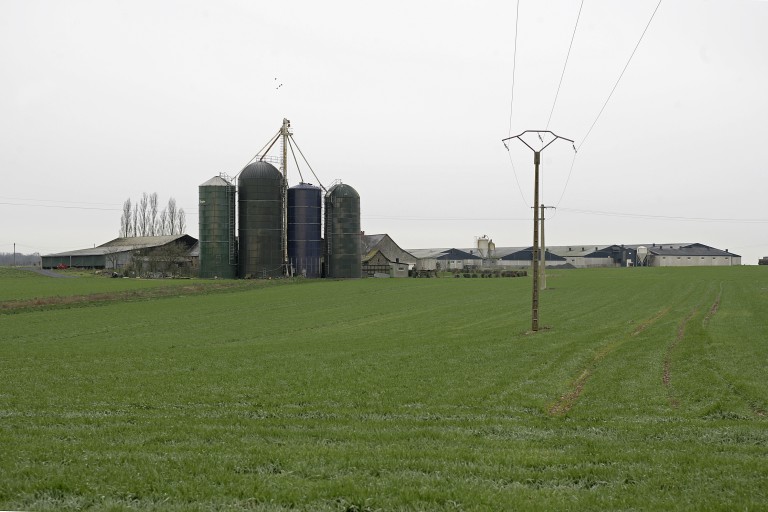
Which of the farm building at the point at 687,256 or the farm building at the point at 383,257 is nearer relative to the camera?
the farm building at the point at 383,257

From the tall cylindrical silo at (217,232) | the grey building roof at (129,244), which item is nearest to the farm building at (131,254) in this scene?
the grey building roof at (129,244)

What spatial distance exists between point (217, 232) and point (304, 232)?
11009mm

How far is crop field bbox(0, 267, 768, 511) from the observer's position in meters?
8.45

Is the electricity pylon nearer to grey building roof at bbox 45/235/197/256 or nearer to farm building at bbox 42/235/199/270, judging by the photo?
farm building at bbox 42/235/199/270

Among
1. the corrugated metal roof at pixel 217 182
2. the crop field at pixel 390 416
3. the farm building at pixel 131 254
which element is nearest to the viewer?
the crop field at pixel 390 416

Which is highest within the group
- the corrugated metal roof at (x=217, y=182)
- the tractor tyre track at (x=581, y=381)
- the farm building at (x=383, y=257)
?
the corrugated metal roof at (x=217, y=182)

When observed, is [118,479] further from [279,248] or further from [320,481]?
[279,248]

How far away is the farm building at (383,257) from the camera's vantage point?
115 meters

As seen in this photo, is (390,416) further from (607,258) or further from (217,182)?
(607,258)

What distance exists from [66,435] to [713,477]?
9794 mm

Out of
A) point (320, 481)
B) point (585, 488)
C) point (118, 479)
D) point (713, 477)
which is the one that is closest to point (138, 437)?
point (118, 479)

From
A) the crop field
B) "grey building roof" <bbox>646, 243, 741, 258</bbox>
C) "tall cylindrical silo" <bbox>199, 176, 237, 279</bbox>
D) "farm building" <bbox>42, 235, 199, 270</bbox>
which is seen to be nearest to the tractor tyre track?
the crop field

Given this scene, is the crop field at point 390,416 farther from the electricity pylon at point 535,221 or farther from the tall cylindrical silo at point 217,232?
the tall cylindrical silo at point 217,232

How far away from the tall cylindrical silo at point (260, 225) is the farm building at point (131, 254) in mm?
15101
